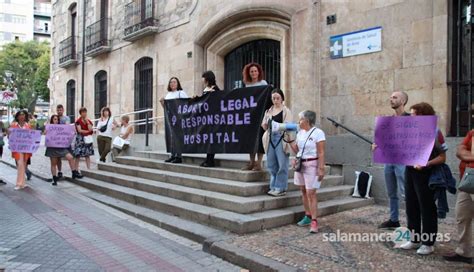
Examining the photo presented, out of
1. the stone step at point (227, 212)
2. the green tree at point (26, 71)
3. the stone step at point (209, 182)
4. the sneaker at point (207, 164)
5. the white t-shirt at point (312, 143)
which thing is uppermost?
the green tree at point (26, 71)

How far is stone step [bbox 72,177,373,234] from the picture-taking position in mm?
5272

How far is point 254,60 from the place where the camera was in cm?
1052

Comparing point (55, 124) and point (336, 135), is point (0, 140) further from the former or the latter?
point (336, 135)

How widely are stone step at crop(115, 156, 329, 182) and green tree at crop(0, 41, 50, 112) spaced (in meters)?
36.9

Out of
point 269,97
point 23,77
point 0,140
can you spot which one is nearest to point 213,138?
point 269,97

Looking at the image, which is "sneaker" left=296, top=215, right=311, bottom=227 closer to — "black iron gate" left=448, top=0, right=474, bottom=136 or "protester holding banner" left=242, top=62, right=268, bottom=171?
"protester holding banner" left=242, top=62, right=268, bottom=171

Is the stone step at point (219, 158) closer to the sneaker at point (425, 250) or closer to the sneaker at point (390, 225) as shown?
the sneaker at point (390, 225)

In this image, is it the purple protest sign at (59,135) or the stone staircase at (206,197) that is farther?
the purple protest sign at (59,135)

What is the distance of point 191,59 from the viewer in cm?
1159

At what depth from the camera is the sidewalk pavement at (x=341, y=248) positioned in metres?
4.06

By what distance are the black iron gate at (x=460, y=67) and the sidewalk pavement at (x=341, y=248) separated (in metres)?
1.64

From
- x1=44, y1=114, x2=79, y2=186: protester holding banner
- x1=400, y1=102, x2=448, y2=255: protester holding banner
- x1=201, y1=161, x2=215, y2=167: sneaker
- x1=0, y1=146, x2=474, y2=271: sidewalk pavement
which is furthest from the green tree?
x1=400, y1=102, x2=448, y2=255: protester holding banner

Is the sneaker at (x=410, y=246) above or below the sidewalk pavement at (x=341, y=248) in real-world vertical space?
above

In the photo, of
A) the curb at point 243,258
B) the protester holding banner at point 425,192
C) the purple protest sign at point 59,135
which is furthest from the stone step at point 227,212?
the purple protest sign at point 59,135
